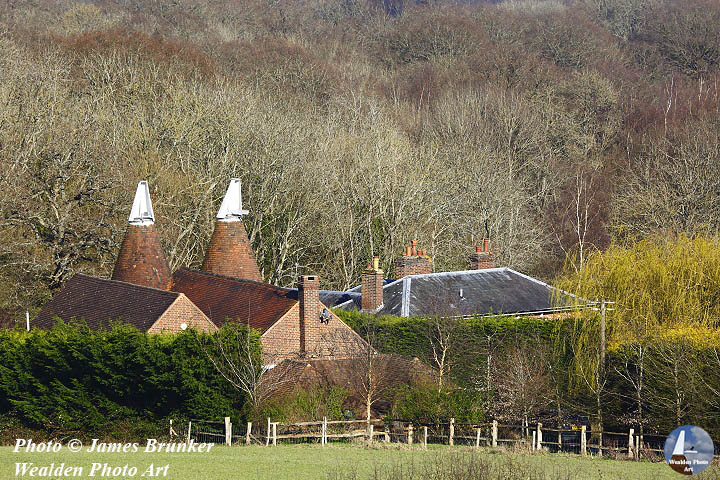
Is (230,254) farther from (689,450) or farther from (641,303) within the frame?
(689,450)

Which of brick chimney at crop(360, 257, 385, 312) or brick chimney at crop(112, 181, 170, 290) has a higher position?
brick chimney at crop(112, 181, 170, 290)

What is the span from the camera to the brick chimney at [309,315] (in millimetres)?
30656

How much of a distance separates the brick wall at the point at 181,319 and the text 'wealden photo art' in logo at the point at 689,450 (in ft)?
40.7

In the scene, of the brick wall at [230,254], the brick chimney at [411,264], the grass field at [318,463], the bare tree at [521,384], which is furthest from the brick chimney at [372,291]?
the grass field at [318,463]

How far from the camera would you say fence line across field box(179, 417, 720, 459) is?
25672mm

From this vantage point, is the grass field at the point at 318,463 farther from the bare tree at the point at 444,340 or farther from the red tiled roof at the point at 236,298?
the red tiled roof at the point at 236,298

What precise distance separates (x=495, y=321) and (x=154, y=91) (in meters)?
28.1

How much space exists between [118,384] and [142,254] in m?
8.09

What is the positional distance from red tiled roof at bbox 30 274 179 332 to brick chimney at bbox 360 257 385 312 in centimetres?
743

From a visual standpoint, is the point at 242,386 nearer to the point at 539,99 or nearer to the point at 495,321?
the point at 495,321

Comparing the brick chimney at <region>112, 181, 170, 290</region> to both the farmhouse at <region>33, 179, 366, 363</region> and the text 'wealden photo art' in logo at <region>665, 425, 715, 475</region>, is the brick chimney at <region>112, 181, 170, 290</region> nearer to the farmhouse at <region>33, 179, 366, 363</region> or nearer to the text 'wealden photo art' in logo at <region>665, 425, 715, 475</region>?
the farmhouse at <region>33, 179, 366, 363</region>

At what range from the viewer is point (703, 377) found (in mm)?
26469

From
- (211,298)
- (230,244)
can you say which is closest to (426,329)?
(211,298)

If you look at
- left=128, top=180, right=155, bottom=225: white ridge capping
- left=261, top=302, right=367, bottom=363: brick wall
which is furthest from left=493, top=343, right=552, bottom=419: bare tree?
left=128, top=180, right=155, bottom=225: white ridge capping
